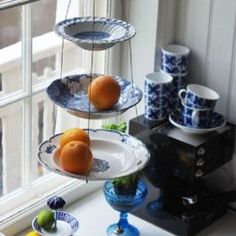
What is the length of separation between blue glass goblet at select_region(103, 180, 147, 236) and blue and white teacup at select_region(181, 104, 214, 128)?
0.21 meters

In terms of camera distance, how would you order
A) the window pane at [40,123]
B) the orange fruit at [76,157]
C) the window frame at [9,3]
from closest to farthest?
the orange fruit at [76,157] → the window frame at [9,3] → the window pane at [40,123]

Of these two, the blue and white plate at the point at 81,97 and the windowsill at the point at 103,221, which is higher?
the blue and white plate at the point at 81,97

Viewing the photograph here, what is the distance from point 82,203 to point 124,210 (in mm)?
214

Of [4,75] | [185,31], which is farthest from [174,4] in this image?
[4,75]

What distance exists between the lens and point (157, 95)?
1983mm

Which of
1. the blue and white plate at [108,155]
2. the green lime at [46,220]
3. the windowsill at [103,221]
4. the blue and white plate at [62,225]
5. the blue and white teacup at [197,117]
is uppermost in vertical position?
the blue and white plate at [108,155]

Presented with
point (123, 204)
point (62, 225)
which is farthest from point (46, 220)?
point (123, 204)

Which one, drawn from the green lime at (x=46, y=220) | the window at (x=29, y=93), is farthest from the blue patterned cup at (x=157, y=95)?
the green lime at (x=46, y=220)

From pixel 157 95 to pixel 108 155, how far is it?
47cm

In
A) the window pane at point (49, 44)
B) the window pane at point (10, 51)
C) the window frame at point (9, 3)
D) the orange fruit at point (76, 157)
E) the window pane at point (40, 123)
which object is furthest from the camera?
the window pane at point (40, 123)

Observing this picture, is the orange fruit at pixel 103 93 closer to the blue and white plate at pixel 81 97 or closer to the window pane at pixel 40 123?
the blue and white plate at pixel 81 97

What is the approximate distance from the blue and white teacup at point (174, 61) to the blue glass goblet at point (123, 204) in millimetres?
327

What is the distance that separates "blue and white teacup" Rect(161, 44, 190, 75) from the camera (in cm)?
204

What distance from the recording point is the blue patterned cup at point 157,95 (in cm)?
198
